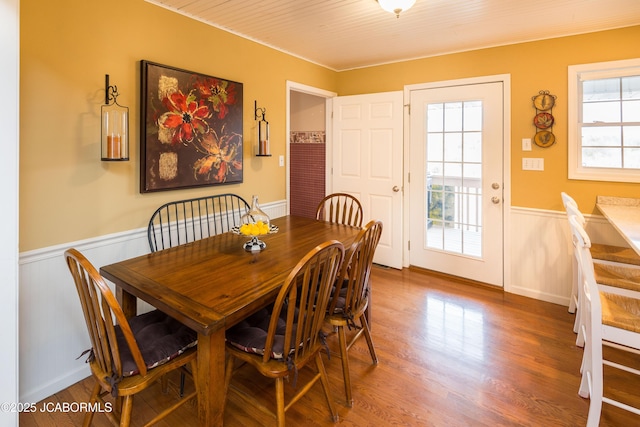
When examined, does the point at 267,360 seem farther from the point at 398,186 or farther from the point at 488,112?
the point at 488,112

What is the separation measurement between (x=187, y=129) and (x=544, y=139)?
3.02 metres

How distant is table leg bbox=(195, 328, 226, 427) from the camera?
4.22 feet

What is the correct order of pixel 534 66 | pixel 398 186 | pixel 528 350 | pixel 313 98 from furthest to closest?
pixel 313 98, pixel 398 186, pixel 534 66, pixel 528 350

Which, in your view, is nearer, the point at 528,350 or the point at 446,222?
the point at 528,350

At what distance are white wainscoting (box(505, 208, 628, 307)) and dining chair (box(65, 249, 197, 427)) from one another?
9.89ft

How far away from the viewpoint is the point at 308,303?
4.58ft

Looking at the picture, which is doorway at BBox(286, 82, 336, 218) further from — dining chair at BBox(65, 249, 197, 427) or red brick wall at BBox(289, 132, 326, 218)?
dining chair at BBox(65, 249, 197, 427)

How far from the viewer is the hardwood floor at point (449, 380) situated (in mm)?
1721

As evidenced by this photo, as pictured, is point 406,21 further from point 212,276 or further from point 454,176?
point 212,276

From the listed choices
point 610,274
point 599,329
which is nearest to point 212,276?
point 599,329

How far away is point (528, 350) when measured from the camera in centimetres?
231

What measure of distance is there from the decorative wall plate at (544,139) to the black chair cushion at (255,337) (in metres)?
2.78

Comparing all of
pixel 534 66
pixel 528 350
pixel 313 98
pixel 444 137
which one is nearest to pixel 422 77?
pixel 444 137

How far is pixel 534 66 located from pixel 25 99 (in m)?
3.74
